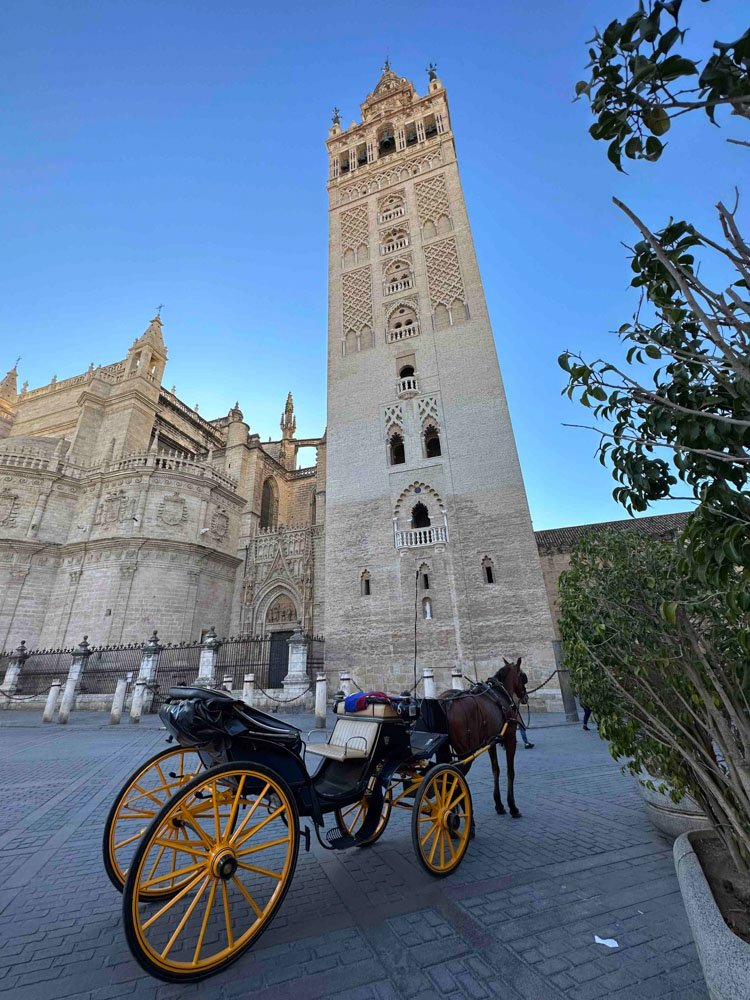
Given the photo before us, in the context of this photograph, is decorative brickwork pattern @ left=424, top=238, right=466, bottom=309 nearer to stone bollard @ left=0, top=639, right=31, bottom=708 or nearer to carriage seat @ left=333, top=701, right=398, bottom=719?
carriage seat @ left=333, top=701, right=398, bottom=719

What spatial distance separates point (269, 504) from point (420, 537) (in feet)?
40.9

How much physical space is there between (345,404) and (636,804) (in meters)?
15.7

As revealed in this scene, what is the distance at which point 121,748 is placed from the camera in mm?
7680

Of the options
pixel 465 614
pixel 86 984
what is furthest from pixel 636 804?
pixel 465 614

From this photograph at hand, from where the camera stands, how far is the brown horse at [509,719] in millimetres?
4020

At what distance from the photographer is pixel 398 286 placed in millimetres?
19266

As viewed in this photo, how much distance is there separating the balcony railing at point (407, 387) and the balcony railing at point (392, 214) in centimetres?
944

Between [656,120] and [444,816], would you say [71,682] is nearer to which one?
[444,816]

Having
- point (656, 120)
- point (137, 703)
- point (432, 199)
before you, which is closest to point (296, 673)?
point (137, 703)

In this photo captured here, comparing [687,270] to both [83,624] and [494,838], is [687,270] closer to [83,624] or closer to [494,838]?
[494,838]

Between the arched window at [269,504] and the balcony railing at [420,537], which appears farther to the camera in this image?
the arched window at [269,504]

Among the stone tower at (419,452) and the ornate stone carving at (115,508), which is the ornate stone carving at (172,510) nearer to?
the ornate stone carving at (115,508)

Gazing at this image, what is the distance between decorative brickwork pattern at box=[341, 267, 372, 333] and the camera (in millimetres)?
19312

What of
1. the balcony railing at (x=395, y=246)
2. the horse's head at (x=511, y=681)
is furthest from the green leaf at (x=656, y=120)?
the balcony railing at (x=395, y=246)
